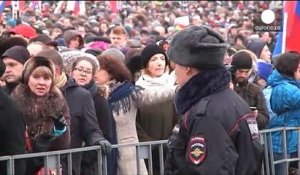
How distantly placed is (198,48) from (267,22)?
941 centimetres

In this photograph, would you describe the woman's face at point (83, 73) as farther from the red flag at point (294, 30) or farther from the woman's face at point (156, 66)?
the red flag at point (294, 30)

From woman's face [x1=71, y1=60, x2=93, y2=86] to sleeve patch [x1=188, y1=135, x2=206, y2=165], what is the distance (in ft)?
10.7

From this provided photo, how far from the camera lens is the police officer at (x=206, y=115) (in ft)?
13.3

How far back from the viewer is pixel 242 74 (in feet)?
27.8

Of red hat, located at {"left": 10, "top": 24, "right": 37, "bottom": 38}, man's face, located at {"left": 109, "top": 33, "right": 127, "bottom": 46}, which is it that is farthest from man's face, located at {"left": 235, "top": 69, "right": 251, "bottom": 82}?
man's face, located at {"left": 109, "top": 33, "right": 127, "bottom": 46}

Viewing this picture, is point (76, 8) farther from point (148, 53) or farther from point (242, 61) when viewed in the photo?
point (148, 53)

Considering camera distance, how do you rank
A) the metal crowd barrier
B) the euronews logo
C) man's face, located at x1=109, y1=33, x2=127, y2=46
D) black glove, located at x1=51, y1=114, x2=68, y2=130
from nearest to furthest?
the metal crowd barrier
black glove, located at x1=51, y1=114, x2=68, y2=130
the euronews logo
man's face, located at x1=109, y1=33, x2=127, y2=46

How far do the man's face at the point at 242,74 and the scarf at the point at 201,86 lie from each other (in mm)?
4142

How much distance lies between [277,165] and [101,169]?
182 centimetres

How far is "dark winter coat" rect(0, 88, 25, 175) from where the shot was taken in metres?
5.59

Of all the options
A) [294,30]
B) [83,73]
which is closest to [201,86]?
[83,73]

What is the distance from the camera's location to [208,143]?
4.04 m

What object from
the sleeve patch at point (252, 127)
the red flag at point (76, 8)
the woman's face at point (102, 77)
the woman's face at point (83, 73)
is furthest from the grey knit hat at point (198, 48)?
the red flag at point (76, 8)

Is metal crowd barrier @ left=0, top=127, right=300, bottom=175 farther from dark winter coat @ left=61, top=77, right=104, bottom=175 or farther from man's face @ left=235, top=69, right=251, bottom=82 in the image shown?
man's face @ left=235, top=69, right=251, bottom=82
